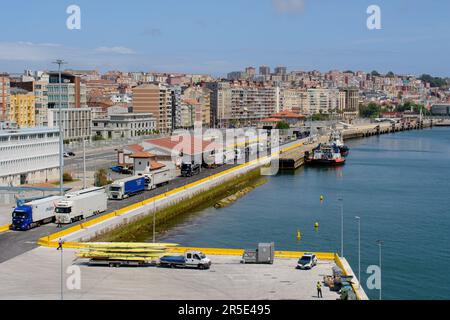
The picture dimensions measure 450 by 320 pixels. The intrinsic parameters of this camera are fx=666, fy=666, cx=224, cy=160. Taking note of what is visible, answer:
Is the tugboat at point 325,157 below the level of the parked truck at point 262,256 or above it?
below

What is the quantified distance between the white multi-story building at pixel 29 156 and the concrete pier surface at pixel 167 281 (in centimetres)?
1145

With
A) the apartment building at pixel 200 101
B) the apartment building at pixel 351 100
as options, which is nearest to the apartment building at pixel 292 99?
the apartment building at pixel 351 100

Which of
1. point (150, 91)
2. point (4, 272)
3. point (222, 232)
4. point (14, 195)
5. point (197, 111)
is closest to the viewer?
point (4, 272)

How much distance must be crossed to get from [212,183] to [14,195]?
9.32 metres

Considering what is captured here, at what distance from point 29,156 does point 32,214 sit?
9.61 meters

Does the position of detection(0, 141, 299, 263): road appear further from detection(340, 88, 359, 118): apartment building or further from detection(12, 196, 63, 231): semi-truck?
detection(340, 88, 359, 118): apartment building

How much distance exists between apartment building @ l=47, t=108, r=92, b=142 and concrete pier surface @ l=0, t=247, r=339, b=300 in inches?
1383

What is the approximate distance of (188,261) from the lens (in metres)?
13.5

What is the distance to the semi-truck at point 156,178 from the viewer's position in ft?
85.8

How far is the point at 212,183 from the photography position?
29.4 m

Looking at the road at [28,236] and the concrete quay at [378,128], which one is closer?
the road at [28,236]

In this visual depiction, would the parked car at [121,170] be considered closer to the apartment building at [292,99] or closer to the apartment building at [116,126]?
the apartment building at [116,126]

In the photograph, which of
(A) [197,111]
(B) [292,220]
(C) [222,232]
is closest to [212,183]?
(B) [292,220]
